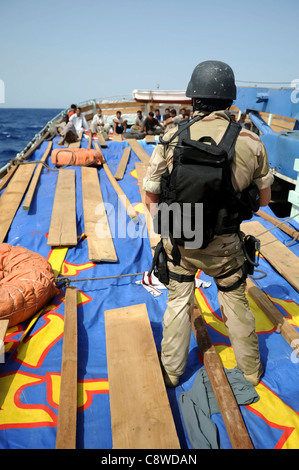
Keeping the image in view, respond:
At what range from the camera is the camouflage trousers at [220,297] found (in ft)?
7.48

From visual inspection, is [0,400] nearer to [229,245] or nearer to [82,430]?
[82,430]

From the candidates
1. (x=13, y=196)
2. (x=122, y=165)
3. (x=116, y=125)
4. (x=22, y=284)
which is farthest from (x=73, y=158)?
(x=116, y=125)

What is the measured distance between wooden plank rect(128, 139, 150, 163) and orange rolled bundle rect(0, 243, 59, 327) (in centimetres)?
523

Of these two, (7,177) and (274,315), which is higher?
(7,177)

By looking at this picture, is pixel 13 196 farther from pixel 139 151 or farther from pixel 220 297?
pixel 220 297

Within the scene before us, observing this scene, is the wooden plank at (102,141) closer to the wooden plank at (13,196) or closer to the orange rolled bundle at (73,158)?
the orange rolled bundle at (73,158)

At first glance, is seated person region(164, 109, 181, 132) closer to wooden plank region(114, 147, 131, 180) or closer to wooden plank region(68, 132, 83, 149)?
wooden plank region(114, 147, 131, 180)

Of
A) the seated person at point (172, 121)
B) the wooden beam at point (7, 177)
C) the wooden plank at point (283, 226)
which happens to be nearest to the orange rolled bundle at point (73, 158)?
the wooden beam at point (7, 177)

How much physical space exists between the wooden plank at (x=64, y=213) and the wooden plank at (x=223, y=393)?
2448 mm

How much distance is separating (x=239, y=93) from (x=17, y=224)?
26.1ft

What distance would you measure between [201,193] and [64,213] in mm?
3828

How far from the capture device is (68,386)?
240cm

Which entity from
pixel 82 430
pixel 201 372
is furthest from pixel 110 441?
pixel 201 372

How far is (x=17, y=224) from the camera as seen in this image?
16.9 ft
